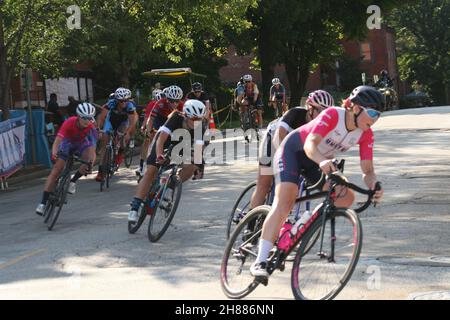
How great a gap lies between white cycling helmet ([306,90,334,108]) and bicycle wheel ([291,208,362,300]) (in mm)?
1901

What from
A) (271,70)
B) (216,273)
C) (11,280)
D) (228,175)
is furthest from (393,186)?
(271,70)

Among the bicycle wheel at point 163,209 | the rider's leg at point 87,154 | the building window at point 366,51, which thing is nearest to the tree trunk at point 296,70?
the building window at point 366,51

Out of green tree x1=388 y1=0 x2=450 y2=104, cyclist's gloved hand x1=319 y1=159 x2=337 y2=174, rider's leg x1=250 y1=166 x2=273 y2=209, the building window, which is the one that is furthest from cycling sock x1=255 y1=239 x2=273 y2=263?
green tree x1=388 y1=0 x2=450 y2=104

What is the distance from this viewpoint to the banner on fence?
66.0 feet

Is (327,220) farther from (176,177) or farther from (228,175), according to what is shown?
(228,175)

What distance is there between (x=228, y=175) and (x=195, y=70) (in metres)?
40.2

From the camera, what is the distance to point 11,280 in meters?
8.77

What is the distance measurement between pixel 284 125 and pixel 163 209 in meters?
2.52

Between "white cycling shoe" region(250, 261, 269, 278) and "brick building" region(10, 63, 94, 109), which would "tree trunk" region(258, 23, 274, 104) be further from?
"white cycling shoe" region(250, 261, 269, 278)

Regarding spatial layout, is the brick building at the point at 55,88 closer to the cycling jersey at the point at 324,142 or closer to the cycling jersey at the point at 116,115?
the cycling jersey at the point at 116,115

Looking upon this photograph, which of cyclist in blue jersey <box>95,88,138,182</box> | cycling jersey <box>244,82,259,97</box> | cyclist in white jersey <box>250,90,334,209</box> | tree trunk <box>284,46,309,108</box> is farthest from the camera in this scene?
tree trunk <box>284,46,309,108</box>

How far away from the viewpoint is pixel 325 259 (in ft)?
22.0

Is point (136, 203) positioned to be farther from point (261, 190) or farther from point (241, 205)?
point (261, 190)

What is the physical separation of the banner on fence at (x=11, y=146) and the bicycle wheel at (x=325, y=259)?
14345 millimetres
